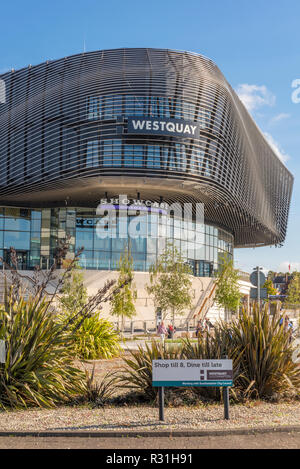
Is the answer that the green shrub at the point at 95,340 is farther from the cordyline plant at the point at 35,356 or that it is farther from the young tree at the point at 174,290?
the young tree at the point at 174,290

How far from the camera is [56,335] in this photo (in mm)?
9250

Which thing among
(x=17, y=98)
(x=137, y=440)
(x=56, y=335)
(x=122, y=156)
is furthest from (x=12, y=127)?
(x=137, y=440)

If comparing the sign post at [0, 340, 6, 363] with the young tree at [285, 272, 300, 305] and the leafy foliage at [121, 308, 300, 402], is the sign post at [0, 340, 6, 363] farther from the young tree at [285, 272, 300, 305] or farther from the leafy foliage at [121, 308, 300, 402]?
the young tree at [285, 272, 300, 305]

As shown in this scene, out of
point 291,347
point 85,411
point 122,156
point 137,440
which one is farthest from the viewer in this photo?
point 122,156

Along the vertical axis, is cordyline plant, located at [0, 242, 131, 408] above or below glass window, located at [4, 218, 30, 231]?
below

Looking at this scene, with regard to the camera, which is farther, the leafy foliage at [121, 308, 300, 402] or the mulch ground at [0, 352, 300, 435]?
the leafy foliage at [121, 308, 300, 402]

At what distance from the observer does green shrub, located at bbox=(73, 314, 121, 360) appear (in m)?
15.4

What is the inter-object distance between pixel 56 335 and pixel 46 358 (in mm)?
479

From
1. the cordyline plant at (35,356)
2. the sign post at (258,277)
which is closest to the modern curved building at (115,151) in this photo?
the sign post at (258,277)

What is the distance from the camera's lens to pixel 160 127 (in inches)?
1591

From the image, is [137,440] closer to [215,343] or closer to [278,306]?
[215,343]

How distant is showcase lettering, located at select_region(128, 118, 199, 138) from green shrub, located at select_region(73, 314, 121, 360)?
25996mm

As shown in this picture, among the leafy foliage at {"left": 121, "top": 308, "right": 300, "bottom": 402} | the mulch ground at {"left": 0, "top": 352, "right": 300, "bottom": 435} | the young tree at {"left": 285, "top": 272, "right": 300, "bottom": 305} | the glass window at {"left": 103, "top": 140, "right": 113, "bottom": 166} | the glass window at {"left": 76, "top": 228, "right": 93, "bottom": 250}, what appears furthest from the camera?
the young tree at {"left": 285, "top": 272, "right": 300, "bottom": 305}

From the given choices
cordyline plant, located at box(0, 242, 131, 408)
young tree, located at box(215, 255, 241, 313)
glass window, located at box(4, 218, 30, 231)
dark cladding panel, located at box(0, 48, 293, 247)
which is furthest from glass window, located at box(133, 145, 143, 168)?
cordyline plant, located at box(0, 242, 131, 408)
